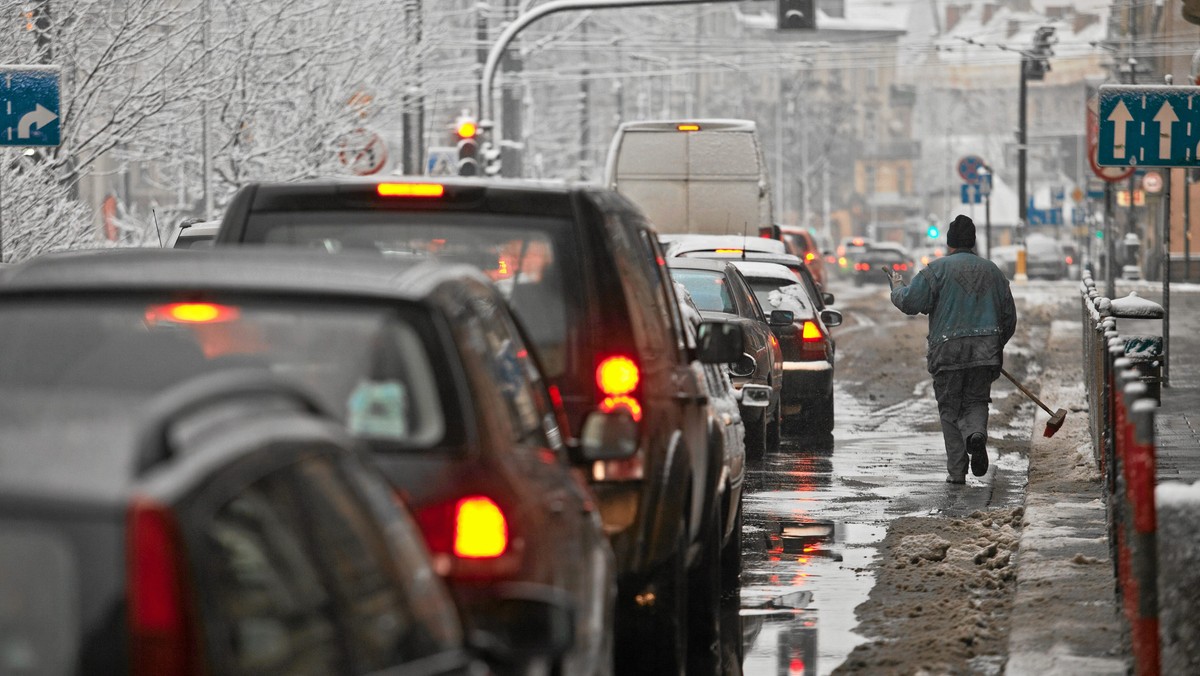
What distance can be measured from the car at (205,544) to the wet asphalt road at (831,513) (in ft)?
14.9

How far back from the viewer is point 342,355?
472 centimetres

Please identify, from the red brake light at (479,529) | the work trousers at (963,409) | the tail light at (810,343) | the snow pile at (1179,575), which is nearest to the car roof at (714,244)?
the tail light at (810,343)

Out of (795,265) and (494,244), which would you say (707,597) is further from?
(795,265)

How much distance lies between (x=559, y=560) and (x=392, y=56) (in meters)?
32.9

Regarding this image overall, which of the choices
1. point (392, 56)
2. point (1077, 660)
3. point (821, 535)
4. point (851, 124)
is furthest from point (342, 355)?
point (851, 124)

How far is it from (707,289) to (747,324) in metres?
0.94

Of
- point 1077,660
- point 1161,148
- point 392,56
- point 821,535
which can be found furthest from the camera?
point 392,56

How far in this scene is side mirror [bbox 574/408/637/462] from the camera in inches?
233

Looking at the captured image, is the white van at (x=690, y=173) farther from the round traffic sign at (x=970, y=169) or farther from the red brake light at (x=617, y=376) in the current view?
the red brake light at (x=617, y=376)

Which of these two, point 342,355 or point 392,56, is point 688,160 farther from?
point 342,355

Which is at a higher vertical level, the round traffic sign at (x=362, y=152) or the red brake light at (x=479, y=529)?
the red brake light at (x=479, y=529)

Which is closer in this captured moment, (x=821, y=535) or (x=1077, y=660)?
(x=1077, y=660)

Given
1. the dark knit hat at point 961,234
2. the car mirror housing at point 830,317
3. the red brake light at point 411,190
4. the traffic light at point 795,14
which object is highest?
the traffic light at point 795,14

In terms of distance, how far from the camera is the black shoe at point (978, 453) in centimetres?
1380
